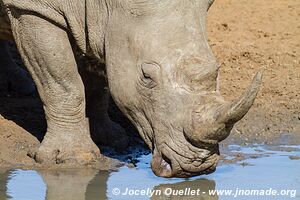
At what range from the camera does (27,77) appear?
1088 cm

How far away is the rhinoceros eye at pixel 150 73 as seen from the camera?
790cm

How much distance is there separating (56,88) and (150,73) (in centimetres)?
102

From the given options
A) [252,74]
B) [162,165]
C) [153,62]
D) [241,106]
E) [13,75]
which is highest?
[153,62]

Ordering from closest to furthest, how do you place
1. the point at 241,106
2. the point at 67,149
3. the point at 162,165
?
the point at 241,106, the point at 162,165, the point at 67,149

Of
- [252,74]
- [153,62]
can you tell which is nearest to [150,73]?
[153,62]

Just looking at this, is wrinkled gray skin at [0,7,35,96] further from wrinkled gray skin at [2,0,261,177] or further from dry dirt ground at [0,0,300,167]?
wrinkled gray skin at [2,0,261,177]

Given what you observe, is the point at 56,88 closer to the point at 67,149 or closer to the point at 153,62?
the point at 67,149

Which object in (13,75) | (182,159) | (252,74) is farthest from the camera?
(252,74)

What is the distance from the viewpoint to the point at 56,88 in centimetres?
866

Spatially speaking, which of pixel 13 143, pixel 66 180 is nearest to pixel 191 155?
pixel 66 180

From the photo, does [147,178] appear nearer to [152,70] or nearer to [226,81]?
[152,70]

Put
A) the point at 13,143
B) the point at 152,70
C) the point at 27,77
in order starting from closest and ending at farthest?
the point at 152,70 < the point at 13,143 < the point at 27,77

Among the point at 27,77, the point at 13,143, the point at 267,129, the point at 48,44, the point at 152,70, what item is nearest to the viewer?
the point at 152,70

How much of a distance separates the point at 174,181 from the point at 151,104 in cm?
60
